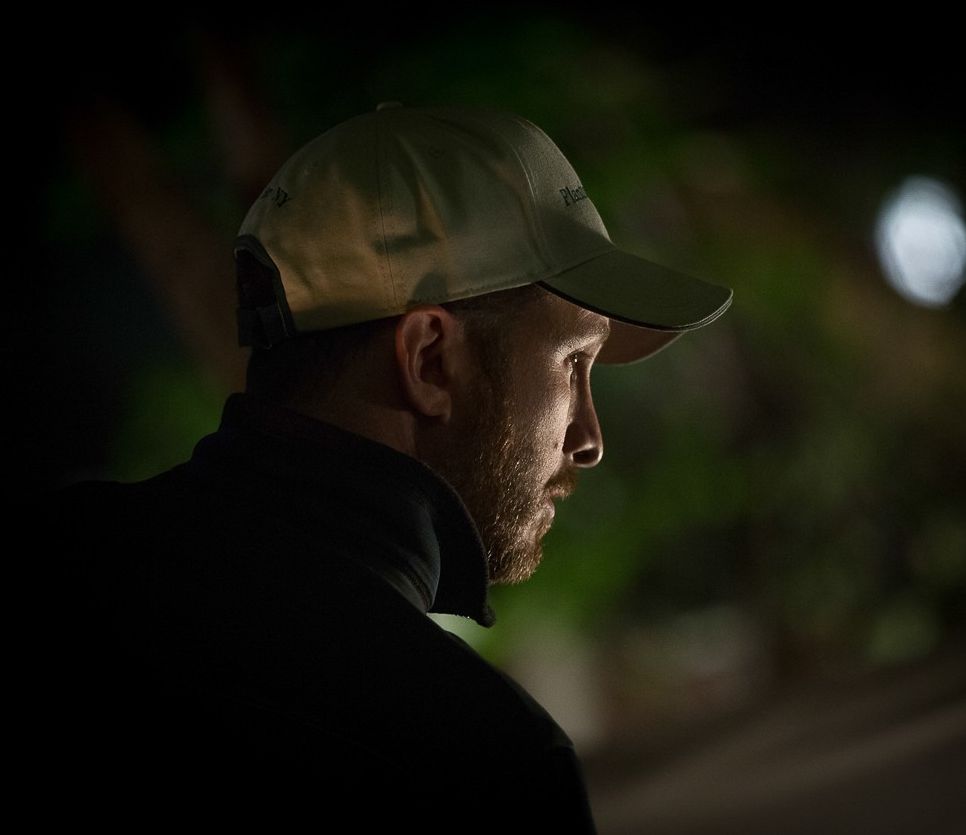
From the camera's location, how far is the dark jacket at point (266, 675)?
2.15 feet

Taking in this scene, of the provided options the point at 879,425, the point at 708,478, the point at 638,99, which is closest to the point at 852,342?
the point at 879,425

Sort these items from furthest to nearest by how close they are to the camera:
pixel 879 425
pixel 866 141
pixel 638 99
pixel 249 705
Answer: pixel 879 425
pixel 866 141
pixel 638 99
pixel 249 705

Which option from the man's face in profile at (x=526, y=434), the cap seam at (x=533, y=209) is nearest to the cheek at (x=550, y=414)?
the man's face in profile at (x=526, y=434)

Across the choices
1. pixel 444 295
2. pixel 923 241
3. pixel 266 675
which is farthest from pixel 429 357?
pixel 923 241

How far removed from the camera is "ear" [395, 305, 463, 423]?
0.88 m

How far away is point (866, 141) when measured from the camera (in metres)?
3.22

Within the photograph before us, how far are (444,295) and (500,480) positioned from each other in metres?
0.16

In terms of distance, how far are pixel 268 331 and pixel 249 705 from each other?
0.33 m

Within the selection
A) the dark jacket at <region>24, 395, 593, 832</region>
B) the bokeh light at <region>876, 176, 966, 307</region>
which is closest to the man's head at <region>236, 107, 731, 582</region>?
the dark jacket at <region>24, 395, 593, 832</region>

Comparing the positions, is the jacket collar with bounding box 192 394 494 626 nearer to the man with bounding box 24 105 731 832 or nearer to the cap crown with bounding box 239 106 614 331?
the man with bounding box 24 105 731 832

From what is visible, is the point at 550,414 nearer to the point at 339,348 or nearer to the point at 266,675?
the point at 339,348

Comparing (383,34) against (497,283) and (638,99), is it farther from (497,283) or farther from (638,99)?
(497,283)

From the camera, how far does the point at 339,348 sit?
0.90 m

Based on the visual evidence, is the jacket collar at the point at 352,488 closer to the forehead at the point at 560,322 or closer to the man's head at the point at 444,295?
the man's head at the point at 444,295
